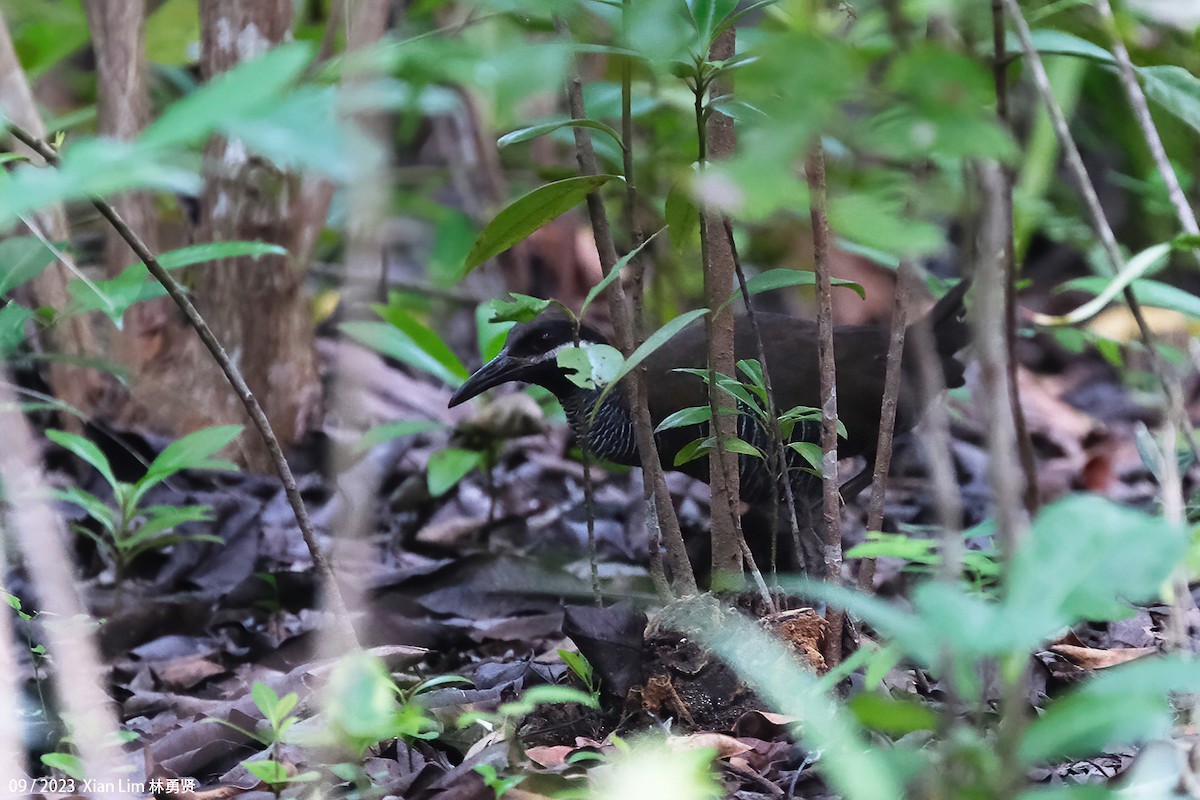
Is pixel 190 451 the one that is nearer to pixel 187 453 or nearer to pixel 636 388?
pixel 187 453

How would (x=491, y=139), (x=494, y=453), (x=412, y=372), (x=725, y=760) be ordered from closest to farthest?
1. (x=725, y=760)
2. (x=494, y=453)
3. (x=412, y=372)
4. (x=491, y=139)

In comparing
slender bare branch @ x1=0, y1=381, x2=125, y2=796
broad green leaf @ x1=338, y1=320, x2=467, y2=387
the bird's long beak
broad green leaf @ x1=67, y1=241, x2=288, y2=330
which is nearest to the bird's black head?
the bird's long beak

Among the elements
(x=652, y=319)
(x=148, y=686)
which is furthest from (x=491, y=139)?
(x=148, y=686)

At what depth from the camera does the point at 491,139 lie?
18.0 ft

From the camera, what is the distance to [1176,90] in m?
1.72

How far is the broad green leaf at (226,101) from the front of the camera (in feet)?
3.00

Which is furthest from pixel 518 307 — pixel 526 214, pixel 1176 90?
pixel 1176 90

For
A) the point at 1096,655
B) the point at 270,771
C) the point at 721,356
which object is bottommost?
the point at 1096,655

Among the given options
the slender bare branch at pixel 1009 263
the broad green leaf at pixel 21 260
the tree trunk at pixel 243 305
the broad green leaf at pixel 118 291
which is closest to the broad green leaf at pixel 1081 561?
the slender bare branch at pixel 1009 263

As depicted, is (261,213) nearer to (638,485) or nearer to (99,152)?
(638,485)

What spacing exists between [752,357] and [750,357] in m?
0.04

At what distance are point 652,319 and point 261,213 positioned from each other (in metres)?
1.34

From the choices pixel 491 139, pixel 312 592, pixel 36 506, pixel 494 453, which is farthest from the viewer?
pixel 491 139

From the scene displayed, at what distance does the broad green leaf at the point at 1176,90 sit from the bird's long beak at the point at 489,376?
6.07ft
